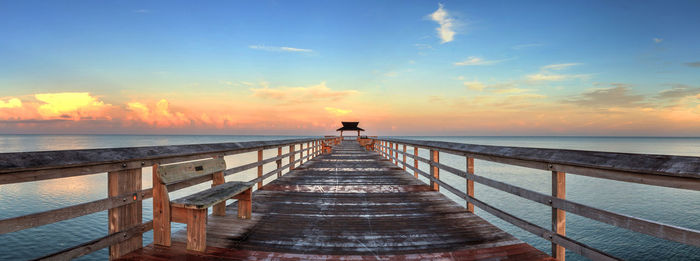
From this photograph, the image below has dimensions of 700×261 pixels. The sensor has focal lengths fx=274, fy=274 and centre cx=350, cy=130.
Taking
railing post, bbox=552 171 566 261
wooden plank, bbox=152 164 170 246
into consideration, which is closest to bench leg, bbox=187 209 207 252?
wooden plank, bbox=152 164 170 246

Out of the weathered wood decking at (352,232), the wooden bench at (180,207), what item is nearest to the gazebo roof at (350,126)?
the weathered wood decking at (352,232)

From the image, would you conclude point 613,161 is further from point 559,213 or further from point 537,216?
point 537,216

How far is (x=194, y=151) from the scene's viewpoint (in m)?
3.17

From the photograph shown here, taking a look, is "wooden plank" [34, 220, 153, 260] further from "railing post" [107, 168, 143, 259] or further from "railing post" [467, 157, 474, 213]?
"railing post" [467, 157, 474, 213]

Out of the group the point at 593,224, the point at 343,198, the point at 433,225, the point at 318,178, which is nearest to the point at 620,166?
the point at 433,225

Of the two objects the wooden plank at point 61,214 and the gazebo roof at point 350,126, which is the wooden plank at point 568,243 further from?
the gazebo roof at point 350,126

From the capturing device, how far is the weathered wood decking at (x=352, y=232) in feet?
8.43

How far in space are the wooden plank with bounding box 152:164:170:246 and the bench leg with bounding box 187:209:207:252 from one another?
0.83 feet

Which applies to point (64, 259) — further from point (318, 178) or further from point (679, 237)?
point (318, 178)

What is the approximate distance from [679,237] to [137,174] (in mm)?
3926

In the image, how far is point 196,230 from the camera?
2.55m

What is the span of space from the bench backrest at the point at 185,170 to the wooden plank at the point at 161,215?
133 millimetres

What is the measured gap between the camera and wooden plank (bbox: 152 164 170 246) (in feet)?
8.53

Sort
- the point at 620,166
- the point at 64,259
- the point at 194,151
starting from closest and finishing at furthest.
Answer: the point at 620,166 < the point at 64,259 < the point at 194,151
